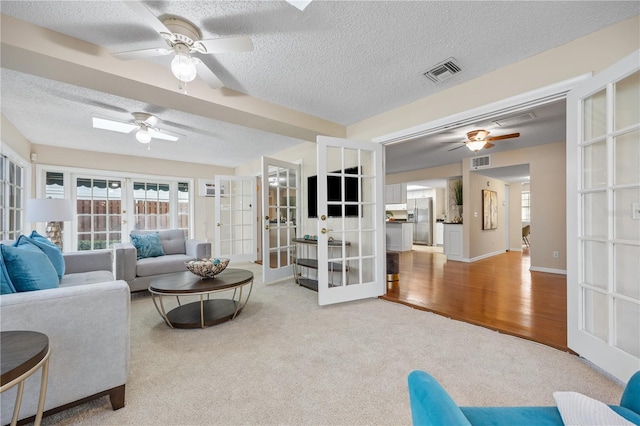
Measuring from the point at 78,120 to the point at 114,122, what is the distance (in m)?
0.71

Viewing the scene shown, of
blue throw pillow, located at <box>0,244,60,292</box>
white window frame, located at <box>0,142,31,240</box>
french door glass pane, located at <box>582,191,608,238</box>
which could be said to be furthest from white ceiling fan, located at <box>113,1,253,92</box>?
white window frame, located at <box>0,142,31,240</box>

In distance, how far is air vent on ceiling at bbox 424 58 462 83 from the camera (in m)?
2.34

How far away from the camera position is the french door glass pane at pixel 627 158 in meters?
1.64

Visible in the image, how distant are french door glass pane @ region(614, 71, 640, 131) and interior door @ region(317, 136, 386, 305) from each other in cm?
209

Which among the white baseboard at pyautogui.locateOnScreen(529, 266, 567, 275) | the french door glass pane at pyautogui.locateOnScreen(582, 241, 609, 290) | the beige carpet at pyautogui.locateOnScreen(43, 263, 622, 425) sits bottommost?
the beige carpet at pyautogui.locateOnScreen(43, 263, 622, 425)

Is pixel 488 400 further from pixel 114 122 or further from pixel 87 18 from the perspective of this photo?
pixel 114 122

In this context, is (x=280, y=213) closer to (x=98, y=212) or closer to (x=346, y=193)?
(x=346, y=193)

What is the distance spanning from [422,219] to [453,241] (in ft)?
9.46

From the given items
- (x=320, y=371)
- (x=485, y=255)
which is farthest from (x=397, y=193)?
(x=320, y=371)

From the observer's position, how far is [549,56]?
2145 millimetres

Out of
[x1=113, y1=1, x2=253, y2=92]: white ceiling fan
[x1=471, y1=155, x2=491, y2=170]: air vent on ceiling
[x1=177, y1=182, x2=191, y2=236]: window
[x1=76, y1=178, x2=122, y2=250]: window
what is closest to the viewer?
[x1=113, y1=1, x2=253, y2=92]: white ceiling fan

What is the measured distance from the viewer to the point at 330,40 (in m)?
2.03

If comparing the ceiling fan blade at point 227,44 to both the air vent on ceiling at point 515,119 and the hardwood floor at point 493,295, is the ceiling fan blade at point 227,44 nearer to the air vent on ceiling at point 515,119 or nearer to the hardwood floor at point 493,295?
the hardwood floor at point 493,295

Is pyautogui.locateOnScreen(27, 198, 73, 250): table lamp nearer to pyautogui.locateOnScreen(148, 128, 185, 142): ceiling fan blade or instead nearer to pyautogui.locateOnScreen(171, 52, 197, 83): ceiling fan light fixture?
pyautogui.locateOnScreen(148, 128, 185, 142): ceiling fan blade
